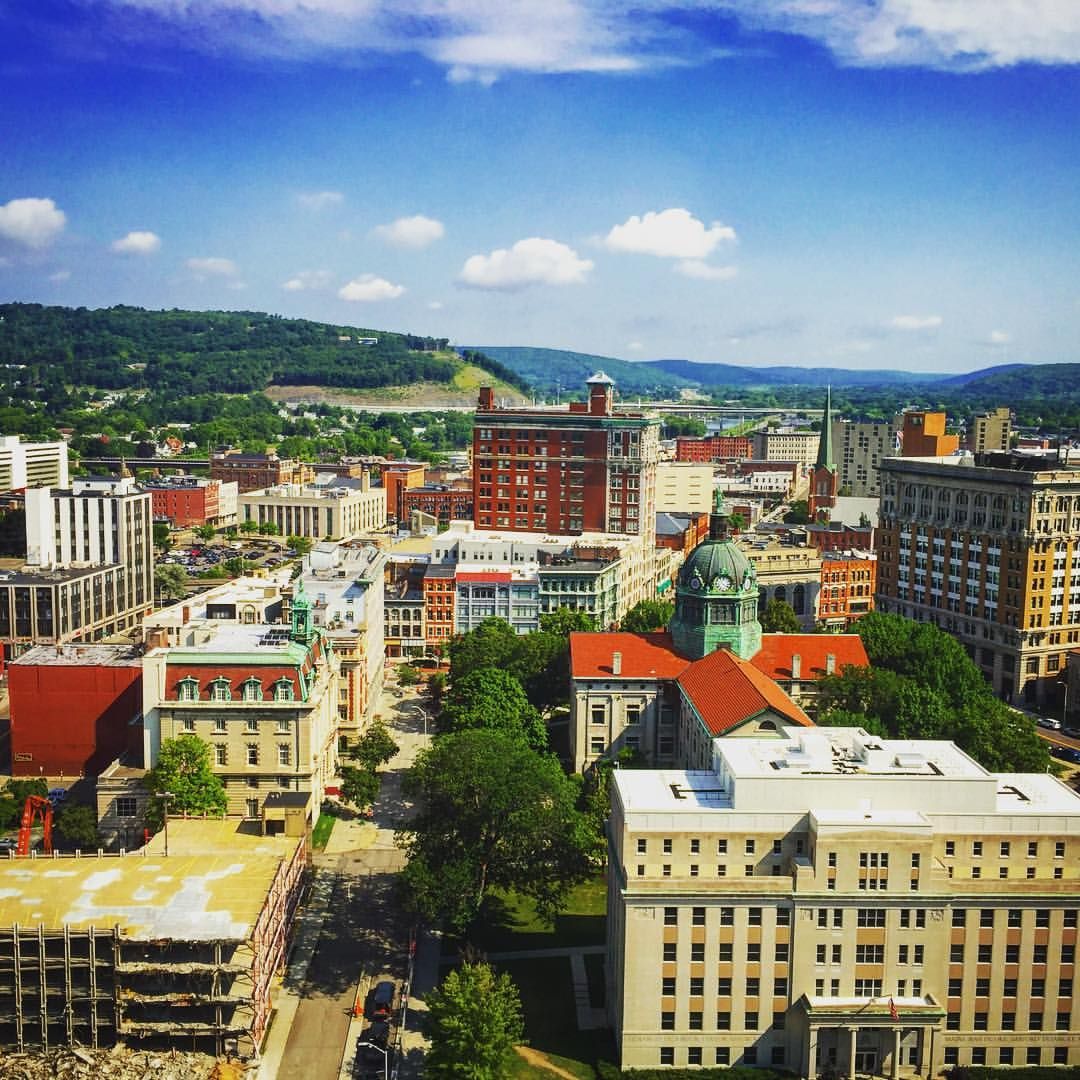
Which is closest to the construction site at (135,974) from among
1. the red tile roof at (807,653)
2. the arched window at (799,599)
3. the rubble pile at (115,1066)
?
the rubble pile at (115,1066)

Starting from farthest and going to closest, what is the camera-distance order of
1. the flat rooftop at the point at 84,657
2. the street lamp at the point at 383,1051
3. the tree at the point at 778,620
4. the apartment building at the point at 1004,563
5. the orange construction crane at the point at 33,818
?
1. the tree at the point at 778,620
2. the apartment building at the point at 1004,563
3. the flat rooftop at the point at 84,657
4. the orange construction crane at the point at 33,818
5. the street lamp at the point at 383,1051

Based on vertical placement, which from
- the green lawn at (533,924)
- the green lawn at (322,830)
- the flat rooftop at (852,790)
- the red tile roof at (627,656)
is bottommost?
the green lawn at (533,924)

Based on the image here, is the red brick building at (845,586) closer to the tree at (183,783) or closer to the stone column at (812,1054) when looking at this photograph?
the tree at (183,783)

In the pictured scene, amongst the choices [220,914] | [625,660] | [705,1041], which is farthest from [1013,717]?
[220,914]

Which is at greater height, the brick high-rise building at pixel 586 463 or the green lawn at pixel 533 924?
the brick high-rise building at pixel 586 463

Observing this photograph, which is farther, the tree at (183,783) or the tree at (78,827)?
the tree at (78,827)

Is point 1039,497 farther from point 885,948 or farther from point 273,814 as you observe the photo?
point 273,814
